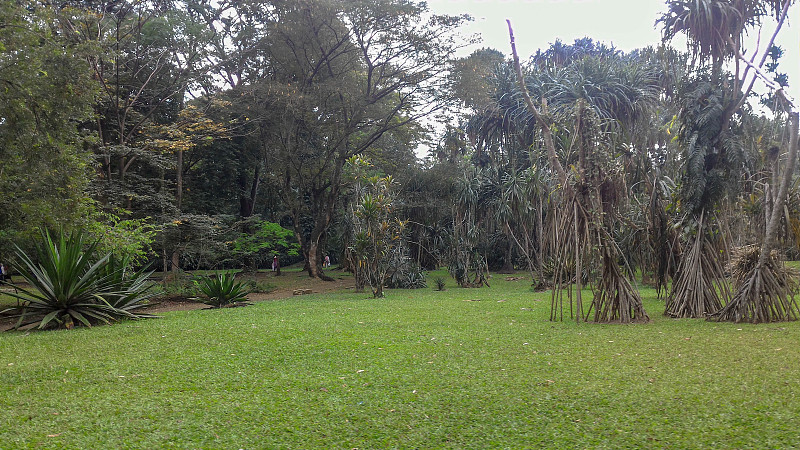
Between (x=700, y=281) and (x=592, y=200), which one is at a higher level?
(x=592, y=200)

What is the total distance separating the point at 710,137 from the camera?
780 cm

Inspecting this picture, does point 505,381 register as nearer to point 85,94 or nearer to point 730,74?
point 730,74

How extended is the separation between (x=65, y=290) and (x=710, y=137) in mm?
9534

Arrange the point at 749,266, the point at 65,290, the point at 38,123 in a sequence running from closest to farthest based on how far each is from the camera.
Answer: the point at 749,266 → the point at 65,290 → the point at 38,123

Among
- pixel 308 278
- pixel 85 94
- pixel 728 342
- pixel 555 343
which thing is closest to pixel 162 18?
pixel 85 94

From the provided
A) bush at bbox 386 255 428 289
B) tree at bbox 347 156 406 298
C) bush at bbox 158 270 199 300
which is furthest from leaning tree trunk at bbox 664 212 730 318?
bush at bbox 158 270 199 300

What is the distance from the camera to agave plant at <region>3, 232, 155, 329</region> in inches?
308

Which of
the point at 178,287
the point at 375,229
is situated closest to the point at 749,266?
the point at 375,229

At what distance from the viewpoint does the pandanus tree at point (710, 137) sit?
7660 millimetres

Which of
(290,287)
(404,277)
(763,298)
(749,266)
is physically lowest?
(290,287)

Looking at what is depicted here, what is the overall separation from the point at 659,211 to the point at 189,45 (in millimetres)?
14096

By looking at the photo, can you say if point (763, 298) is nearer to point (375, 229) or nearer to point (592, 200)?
point (592, 200)

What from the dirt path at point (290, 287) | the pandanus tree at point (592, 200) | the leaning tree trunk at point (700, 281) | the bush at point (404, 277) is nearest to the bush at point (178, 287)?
the dirt path at point (290, 287)

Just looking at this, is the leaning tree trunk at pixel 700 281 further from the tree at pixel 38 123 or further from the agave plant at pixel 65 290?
the tree at pixel 38 123
